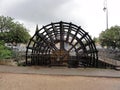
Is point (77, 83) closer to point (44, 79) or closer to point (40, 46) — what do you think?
point (44, 79)

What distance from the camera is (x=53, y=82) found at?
11.5m

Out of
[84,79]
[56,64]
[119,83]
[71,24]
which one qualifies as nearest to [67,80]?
[84,79]

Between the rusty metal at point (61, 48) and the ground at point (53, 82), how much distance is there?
865 cm

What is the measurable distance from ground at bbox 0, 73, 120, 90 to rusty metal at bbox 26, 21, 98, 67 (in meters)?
8.65

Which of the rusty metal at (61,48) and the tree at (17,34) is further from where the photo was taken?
the tree at (17,34)

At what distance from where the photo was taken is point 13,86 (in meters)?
10.5

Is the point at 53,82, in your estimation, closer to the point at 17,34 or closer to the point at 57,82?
the point at 57,82

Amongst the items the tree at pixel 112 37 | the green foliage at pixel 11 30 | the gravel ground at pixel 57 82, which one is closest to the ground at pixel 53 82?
the gravel ground at pixel 57 82

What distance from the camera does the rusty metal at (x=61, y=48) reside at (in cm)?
2217

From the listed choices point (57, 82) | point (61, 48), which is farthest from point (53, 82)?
point (61, 48)

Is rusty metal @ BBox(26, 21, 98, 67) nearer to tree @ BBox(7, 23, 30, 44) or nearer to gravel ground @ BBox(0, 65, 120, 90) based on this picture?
gravel ground @ BBox(0, 65, 120, 90)

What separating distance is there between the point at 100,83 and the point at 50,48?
1240 cm

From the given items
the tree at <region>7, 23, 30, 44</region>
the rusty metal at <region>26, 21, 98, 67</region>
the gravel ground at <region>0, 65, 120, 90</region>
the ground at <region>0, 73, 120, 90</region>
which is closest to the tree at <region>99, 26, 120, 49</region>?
the tree at <region>7, 23, 30, 44</region>

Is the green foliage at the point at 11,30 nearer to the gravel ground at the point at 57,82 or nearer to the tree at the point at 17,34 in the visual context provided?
the tree at the point at 17,34
